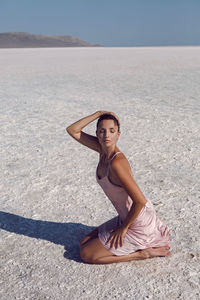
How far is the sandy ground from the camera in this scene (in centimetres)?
279

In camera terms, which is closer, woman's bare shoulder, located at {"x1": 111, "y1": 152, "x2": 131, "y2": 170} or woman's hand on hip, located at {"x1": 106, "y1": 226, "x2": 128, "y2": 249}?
woman's bare shoulder, located at {"x1": 111, "y1": 152, "x2": 131, "y2": 170}

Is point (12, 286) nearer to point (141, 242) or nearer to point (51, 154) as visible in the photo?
point (141, 242)

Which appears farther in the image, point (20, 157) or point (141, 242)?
point (20, 157)

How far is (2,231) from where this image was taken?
11.7ft

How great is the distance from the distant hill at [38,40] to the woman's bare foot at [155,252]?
10009cm

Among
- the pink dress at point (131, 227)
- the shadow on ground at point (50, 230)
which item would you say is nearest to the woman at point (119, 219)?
the pink dress at point (131, 227)

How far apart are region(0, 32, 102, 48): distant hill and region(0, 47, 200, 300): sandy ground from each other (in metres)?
95.2

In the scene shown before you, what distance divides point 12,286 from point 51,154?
302cm

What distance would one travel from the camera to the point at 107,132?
9.19 feet

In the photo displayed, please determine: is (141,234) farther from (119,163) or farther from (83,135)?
(83,135)

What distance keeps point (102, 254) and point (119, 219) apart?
282mm

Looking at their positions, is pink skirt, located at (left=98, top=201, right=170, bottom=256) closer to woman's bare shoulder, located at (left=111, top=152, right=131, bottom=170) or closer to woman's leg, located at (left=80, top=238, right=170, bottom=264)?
woman's leg, located at (left=80, top=238, right=170, bottom=264)

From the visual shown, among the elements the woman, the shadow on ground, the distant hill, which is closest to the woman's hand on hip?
the woman

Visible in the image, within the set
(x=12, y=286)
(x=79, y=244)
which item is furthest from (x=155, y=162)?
(x=12, y=286)
